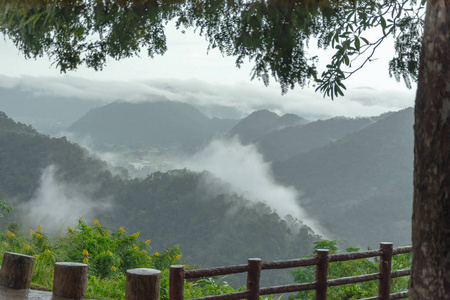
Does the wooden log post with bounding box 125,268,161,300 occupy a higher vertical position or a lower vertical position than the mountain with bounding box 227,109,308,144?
lower

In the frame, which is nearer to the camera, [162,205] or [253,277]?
[253,277]

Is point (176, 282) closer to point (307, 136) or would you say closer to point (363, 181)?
point (363, 181)

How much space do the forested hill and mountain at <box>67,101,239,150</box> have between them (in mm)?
93212

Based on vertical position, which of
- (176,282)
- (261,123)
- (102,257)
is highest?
(261,123)

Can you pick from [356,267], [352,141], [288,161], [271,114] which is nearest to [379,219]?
[352,141]

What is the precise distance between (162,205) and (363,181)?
48.7 m

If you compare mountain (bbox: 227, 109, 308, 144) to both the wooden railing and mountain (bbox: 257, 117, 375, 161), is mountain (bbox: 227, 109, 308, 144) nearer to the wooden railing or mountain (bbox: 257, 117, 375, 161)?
mountain (bbox: 257, 117, 375, 161)

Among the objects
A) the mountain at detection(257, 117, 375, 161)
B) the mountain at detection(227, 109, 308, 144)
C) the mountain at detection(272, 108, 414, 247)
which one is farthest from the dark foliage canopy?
the mountain at detection(227, 109, 308, 144)

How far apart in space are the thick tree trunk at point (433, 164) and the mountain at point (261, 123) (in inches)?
4810

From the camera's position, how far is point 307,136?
120 metres

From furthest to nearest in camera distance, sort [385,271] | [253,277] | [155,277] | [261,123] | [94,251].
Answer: [261,123], [94,251], [385,271], [253,277], [155,277]

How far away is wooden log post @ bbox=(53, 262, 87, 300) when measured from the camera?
5000 millimetres

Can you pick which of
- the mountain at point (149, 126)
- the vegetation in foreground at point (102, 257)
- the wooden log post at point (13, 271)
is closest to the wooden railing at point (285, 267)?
the wooden log post at point (13, 271)

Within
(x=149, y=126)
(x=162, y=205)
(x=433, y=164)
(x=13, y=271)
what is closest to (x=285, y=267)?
(x=433, y=164)
